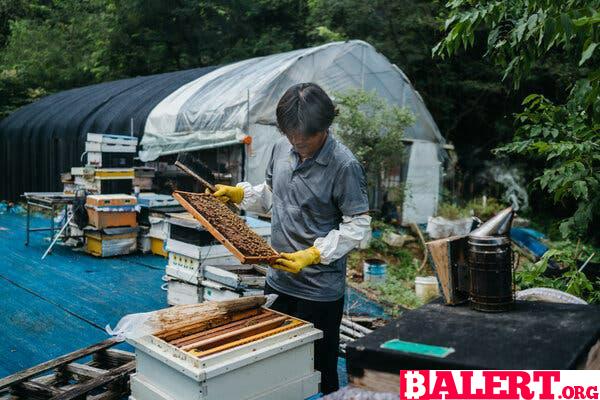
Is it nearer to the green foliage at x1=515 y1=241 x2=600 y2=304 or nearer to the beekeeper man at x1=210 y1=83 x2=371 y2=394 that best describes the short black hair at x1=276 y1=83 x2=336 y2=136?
the beekeeper man at x1=210 y1=83 x2=371 y2=394

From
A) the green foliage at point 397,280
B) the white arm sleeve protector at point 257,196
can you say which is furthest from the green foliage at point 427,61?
the white arm sleeve protector at point 257,196

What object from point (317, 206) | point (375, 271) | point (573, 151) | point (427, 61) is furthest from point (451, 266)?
point (427, 61)

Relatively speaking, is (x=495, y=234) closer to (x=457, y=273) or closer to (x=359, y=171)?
(x=457, y=273)

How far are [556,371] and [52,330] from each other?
17.6 feet

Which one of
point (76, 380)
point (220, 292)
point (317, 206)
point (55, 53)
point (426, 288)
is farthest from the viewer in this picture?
point (55, 53)

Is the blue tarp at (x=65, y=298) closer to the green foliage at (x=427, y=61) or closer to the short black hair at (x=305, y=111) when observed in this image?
the short black hair at (x=305, y=111)

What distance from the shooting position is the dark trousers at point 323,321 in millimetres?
Answer: 2963

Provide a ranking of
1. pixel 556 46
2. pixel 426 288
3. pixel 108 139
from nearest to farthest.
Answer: pixel 556 46
pixel 426 288
pixel 108 139

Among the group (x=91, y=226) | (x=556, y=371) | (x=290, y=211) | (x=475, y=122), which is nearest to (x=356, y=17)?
(x=475, y=122)

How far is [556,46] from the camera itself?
11.6ft

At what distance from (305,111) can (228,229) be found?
0.87 metres

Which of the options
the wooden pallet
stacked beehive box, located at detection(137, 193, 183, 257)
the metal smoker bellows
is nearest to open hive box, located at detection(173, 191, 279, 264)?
the metal smoker bellows

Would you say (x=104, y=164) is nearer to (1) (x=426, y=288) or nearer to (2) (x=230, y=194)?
(1) (x=426, y=288)

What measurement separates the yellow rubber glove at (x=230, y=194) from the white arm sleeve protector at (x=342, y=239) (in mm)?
720
